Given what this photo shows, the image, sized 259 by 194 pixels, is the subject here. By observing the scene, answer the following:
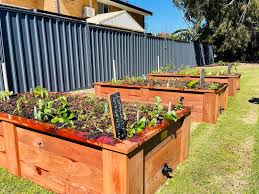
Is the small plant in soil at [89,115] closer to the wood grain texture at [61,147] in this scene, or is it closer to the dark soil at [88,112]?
the dark soil at [88,112]

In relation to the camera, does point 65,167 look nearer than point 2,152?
Yes

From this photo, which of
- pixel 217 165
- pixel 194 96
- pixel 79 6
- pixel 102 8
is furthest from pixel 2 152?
pixel 102 8

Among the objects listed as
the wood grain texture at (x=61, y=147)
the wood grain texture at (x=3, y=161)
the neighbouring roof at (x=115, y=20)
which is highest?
the neighbouring roof at (x=115, y=20)

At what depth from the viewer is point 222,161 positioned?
2.99 m

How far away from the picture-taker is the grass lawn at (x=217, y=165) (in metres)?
2.43

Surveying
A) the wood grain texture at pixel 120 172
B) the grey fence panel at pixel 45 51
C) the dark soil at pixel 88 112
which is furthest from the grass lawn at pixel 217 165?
the grey fence panel at pixel 45 51

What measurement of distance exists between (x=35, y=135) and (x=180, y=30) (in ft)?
89.5

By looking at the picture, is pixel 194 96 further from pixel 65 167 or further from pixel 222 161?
pixel 65 167

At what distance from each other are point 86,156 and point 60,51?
469cm

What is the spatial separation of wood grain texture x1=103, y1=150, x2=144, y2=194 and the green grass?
2.06ft

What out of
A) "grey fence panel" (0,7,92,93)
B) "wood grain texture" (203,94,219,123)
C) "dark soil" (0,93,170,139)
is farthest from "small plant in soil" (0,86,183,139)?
"grey fence panel" (0,7,92,93)

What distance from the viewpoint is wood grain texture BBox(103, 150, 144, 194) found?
178 cm

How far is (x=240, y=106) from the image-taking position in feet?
19.1

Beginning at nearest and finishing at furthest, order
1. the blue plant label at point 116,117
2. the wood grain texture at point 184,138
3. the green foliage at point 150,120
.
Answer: the blue plant label at point 116,117 → the green foliage at point 150,120 → the wood grain texture at point 184,138
